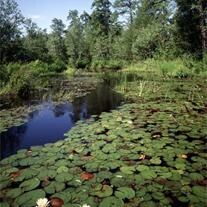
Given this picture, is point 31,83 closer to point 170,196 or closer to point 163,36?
point 170,196

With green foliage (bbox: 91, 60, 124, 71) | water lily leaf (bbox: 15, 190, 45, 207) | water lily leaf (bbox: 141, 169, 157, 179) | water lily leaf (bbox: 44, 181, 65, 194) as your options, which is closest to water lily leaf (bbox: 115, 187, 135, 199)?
water lily leaf (bbox: 141, 169, 157, 179)

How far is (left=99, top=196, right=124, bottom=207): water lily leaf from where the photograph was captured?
8.73 ft

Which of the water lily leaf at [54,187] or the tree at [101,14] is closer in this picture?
the water lily leaf at [54,187]

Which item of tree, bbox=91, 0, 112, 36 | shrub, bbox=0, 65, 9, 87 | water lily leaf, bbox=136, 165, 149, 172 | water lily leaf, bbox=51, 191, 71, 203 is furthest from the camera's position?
tree, bbox=91, 0, 112, 36

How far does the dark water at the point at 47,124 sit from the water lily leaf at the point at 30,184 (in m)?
1.40

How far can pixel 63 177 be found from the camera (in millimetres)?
3277

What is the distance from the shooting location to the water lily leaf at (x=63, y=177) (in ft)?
10.5

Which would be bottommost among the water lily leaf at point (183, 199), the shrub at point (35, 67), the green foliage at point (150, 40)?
the water lily leaf at point (183, 199)

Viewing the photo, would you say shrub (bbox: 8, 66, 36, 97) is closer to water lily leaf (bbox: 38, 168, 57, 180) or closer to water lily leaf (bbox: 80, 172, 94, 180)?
water lily leaf (bbox: 38, 168, 57, 180)

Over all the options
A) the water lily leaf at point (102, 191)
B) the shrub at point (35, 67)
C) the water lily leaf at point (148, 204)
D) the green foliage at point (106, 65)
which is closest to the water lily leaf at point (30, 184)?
the water lily leaf at point (102, 191)

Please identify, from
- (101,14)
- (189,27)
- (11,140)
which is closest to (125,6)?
(101,14)

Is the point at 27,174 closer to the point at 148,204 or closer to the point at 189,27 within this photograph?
the point at 148,204

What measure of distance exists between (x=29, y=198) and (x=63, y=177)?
1.77 feet

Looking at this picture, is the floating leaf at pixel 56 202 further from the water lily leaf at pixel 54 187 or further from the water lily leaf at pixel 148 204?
the water lily leaf at pixel 148 204
